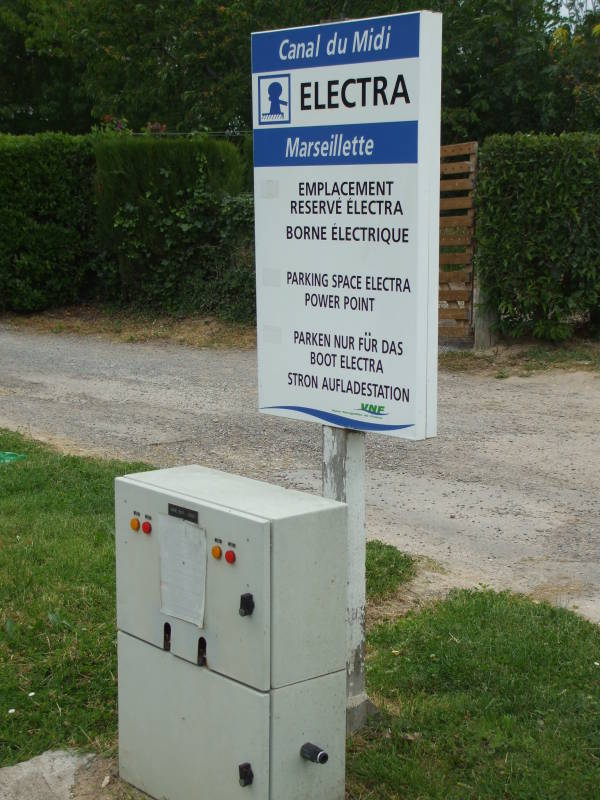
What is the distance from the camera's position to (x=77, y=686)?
4234mm

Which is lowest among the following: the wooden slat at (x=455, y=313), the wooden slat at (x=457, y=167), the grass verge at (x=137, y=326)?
the grass verge at (x=137, y=326)

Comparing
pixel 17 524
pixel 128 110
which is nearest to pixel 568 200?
pixel 17 524

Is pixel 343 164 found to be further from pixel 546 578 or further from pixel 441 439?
pixel 441 439

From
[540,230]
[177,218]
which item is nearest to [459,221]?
[540,230]

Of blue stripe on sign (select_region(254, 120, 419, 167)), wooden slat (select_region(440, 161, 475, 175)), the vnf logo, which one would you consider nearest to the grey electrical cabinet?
blue stripe on sign (select_region(254, 120, 419, 167))

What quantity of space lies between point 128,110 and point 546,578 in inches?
898

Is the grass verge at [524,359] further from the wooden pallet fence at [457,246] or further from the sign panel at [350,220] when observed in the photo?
the sign panel at [350,220]

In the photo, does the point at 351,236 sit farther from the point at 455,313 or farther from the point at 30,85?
the point at 30,85

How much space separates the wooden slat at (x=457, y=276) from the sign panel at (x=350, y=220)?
8.88 meters

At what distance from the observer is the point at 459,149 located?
40.3ft

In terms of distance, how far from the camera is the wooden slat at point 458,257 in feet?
40.7

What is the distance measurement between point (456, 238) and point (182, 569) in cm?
966

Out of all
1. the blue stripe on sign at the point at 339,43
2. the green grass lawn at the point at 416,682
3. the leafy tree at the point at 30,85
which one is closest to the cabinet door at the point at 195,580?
the green grass lawn at the point at 416,682

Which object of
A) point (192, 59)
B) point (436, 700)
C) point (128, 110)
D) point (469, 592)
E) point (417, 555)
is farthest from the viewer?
point (128, 110)
